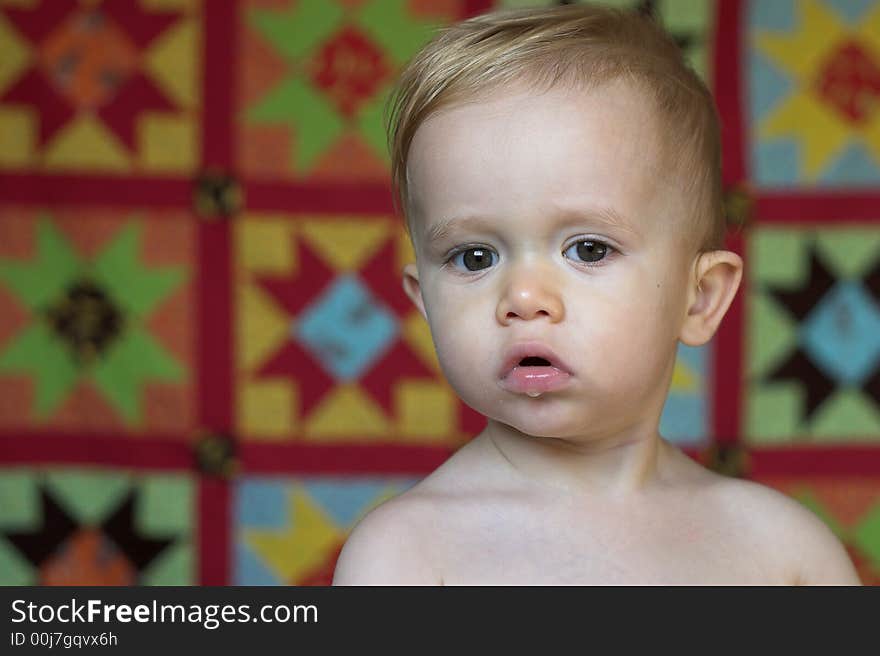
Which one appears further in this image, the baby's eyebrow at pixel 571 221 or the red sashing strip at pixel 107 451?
the red sashing strip at pixel 107 451

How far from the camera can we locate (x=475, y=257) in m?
0.94

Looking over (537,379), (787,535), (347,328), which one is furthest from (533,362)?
(347,328)

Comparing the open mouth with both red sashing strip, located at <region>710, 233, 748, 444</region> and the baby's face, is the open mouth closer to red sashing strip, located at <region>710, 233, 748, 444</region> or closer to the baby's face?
the baby's face

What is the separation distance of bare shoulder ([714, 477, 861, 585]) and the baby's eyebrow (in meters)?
0.26

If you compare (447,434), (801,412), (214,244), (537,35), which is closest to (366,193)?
(214,244)

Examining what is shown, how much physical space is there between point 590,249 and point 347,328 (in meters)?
1.09

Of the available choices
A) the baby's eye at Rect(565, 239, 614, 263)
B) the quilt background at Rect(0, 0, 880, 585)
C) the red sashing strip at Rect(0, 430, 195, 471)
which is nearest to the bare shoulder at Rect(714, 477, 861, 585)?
the baby's eye at Rect(565, 239, 614, 263)

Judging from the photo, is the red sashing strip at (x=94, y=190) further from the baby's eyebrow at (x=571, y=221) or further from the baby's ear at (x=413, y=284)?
the baby's eyebrow at (x=571, y=221)

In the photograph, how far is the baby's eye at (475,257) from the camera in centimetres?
94

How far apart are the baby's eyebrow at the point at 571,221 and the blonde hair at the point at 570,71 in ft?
0.26

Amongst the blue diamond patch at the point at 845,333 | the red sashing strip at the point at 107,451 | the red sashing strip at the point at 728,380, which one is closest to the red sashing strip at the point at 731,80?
the red sashing strip at the point at 728,380

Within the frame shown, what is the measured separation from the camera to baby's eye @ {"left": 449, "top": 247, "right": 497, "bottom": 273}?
938 mm

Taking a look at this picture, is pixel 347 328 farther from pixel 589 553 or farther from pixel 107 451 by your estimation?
pixel 589 553
